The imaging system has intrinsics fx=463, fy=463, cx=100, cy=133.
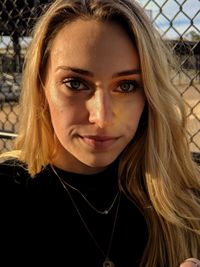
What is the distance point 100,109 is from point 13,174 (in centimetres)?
38

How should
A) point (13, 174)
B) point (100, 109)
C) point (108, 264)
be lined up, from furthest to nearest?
1. point (13, 174)
2. point (108, 264)
3. point (100, 109)

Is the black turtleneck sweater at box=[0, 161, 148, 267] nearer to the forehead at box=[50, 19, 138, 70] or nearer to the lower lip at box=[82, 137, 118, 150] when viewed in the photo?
the lower lip at box=[82, 137, 118, 150]

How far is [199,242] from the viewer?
1269 millimetres

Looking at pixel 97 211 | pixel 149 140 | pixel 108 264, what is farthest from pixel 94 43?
pixel 108 264

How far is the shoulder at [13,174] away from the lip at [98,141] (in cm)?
27

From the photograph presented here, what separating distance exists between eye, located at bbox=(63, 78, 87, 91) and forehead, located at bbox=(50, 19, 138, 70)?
0.05 metres

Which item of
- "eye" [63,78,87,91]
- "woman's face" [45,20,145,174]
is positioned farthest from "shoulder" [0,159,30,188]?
"eye" [63,78,87,91]

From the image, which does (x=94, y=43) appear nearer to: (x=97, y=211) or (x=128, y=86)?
(x=128, y=86)

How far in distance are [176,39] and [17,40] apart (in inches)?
48.8

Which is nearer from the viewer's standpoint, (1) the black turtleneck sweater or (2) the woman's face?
(2) the woman's face

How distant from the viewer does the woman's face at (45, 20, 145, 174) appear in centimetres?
108

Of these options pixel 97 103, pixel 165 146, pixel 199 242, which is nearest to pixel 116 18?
pixel 97 103

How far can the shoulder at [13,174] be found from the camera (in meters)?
1.28

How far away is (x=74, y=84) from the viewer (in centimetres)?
112
